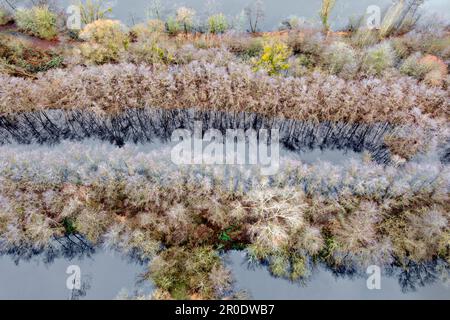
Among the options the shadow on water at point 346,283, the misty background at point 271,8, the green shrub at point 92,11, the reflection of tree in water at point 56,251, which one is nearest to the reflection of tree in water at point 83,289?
the reflection of tree in water at point 56,251

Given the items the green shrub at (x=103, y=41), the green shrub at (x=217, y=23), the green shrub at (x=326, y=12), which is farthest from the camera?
the green shrub at (x=217, y=23)

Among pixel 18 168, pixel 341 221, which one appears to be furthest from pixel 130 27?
pixel 341 221

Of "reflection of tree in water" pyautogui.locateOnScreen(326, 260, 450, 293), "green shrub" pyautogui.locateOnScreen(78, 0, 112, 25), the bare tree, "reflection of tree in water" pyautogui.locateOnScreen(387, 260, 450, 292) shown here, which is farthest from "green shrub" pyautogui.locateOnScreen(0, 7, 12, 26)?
"reflection of tree in water" pyautogui.locateOnScreen(387, 260, 450, 292)

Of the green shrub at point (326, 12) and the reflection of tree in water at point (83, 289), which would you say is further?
the green shrub at point (326, 12)

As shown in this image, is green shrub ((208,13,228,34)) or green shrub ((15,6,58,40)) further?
green shrub ((208,13,228,34))

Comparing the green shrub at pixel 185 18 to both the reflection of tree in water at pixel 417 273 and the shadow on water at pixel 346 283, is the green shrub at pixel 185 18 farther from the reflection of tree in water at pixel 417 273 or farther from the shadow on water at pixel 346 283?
the reflection of tree in water at pixel 417 273

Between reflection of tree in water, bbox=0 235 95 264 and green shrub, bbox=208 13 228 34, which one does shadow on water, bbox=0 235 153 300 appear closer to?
reflection of tree in water, bbox=0 235 95 264

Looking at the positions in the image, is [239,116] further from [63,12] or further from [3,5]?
[3,5]

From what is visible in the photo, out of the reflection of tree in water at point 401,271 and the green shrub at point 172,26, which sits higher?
the green shrub at point 172,26
